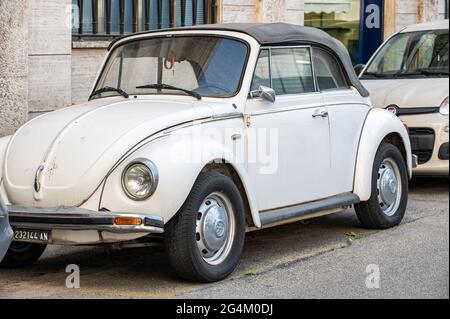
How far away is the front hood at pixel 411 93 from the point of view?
37.8 feet

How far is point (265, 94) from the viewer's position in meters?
7.80

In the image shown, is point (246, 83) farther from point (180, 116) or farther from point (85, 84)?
point (85, 84)

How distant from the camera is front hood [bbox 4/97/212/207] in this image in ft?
22.5

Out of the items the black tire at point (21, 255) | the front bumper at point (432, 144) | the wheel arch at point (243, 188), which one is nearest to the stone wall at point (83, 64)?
the front bumper at point (432, 144)

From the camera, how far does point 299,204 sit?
8133mm

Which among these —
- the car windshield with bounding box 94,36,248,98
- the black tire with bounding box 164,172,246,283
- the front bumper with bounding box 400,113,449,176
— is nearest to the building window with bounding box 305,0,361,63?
the front bumper with bounding box 400,113,449,176

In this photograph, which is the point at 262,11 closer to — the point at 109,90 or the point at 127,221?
→ the point at 109,90

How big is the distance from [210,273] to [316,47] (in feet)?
8.77

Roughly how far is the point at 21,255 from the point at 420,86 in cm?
578

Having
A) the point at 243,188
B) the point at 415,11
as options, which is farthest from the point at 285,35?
the point at 415,11

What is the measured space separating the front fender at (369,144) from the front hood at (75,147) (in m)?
1.94

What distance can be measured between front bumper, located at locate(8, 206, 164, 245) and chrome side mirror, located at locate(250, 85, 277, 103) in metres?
1.62

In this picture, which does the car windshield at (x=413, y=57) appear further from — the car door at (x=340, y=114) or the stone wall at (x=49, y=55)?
the stone wall at (x=49, y=55)
